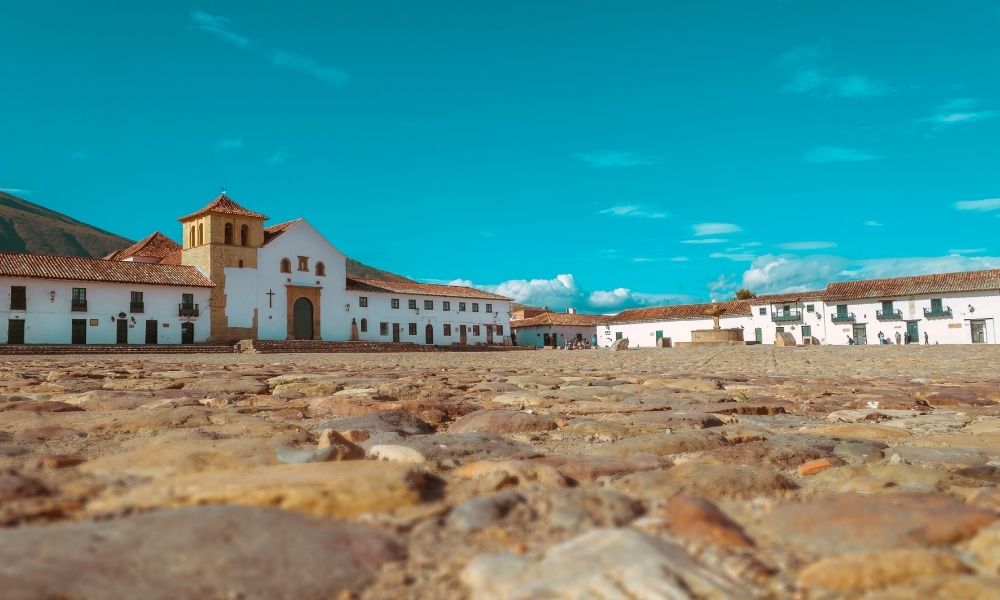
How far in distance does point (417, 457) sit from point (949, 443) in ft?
7.34

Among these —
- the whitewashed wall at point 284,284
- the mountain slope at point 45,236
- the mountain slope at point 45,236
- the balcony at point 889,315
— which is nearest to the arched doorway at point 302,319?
the whitewashed wall at point 284,284

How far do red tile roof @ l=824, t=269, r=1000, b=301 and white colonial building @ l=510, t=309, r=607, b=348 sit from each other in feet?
62.5

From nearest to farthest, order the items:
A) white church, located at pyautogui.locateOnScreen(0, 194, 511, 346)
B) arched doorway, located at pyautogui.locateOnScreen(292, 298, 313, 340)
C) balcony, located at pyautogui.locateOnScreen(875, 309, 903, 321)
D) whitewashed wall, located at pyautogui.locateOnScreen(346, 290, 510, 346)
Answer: white church, located at pyautogui.locateOnScreen(0, 194, 511, 346), arched doorway, located at pyautogui.locateOnScreen(292, 298, 313, 340), whitewashed wall, located at pyautogui.locateOnScreen(346, 290, 510, 346), balcony, located at pyautogui.locateOnScreen(875, 309, 903, 321)

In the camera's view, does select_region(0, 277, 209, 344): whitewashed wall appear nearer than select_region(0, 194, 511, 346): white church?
Yes

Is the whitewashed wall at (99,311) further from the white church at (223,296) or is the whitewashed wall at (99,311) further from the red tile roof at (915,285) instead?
the red tile roof at (915,285)

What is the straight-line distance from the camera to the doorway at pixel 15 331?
31484mm

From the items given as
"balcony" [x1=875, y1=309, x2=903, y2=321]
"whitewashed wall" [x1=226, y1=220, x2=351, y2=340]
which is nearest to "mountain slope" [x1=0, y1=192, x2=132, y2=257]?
"whitewashed wall" [x1=226, y1=220, x2=351, y2=340]

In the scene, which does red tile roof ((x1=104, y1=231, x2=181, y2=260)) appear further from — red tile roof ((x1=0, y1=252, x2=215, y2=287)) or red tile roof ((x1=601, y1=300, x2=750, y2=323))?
red tile roof ((x1=601, y1=300, x2=750, y2=323))

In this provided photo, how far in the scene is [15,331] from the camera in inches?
1248

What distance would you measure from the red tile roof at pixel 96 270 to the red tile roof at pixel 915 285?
40.2m

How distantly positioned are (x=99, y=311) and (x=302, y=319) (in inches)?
424

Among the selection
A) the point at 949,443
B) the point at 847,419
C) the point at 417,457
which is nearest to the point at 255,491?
the point at 417,457

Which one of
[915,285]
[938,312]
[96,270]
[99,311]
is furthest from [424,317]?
[938,312]

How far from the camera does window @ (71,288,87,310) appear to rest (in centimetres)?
3309
